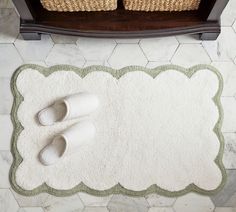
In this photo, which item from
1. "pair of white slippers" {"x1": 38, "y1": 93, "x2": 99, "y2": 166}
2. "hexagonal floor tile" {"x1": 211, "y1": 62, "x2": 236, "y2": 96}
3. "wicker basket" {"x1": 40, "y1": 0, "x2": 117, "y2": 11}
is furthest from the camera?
"hexagonal floor tile" {"x1": 211, "y1": 62, "x2": 236, "y2": 96}

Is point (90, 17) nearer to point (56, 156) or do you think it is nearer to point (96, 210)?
point (56, 156)

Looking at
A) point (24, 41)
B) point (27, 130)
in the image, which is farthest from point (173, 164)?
point (24, 41)

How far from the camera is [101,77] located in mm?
1296

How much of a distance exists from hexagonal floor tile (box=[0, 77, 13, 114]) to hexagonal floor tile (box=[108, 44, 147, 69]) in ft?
1.34

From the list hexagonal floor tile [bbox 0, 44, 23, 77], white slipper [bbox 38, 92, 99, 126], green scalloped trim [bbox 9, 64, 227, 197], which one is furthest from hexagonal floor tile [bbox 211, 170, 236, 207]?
hexagonal floor tile [bbox 0, 44, 23, 77]

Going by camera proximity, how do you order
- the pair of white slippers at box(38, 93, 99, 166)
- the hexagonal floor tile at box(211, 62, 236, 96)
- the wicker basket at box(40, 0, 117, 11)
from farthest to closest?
the hexagonal floor tile at box(211, 62, 236, 96) < the pair of white slippers at box(38, 93, 99, 166) < the wicker basket at box(40, 0, 117, 11)

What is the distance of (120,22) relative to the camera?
1187mm

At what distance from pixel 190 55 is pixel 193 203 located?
569mm

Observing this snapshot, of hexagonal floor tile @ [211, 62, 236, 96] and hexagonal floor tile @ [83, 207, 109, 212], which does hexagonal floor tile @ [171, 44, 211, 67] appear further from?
hexagonal floor tile @ [83, 207, 109, 212]

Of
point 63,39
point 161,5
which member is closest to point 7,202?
point 63,39

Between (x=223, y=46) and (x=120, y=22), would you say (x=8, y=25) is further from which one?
(x=223, y=46)

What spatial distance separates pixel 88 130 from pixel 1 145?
339 mm

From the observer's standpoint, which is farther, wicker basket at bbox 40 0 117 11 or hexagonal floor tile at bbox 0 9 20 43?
hexagonal floor tile at bbox 0 9 20 43

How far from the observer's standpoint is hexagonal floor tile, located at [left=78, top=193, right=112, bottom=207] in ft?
4.00
